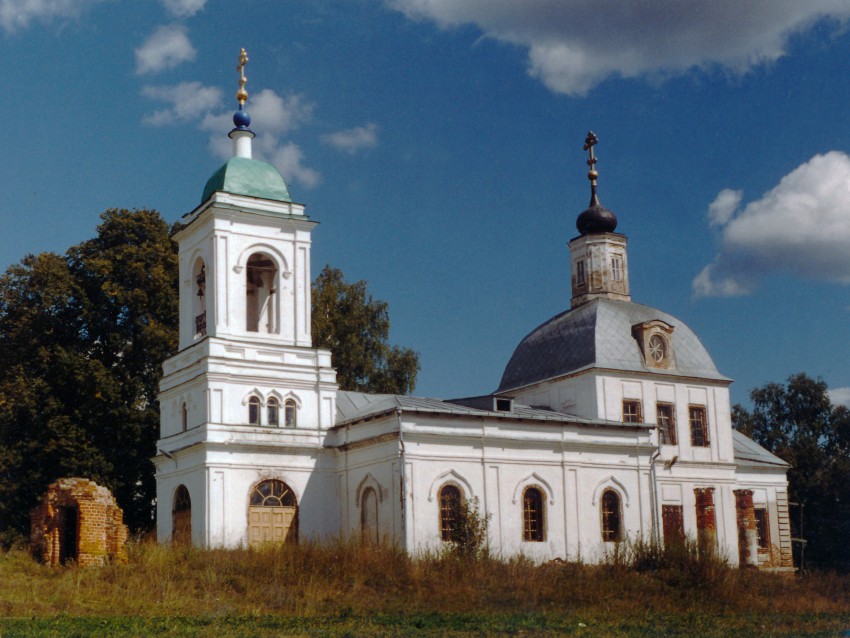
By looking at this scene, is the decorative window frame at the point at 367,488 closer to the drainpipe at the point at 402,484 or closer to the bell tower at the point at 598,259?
the drainpipe at the point at 402,484

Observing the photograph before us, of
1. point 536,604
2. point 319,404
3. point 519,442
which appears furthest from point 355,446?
point 536,604

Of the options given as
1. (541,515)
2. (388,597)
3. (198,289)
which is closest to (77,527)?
(388,597)

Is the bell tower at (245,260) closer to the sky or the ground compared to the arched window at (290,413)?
closer to the sky

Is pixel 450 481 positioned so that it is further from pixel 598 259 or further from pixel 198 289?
pixel 598 259

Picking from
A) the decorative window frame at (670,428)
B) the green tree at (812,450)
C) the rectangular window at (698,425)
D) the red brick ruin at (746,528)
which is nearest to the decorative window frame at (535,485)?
the decorative window frame at (670,428)

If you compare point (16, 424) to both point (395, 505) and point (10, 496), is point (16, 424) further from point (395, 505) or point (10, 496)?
point (395, 505)

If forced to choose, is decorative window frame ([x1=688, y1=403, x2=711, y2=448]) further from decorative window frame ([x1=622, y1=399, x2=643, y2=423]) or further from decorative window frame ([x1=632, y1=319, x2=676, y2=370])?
decorative window frame ([x1=622, y1=399, x2=643, y2=423])

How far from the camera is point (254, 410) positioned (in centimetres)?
2866

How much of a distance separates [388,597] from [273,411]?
359 inches

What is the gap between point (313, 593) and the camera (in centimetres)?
2028

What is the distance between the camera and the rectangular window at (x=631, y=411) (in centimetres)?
3288

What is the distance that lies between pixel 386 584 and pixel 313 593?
1.86 metres

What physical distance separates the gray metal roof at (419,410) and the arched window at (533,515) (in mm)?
1865

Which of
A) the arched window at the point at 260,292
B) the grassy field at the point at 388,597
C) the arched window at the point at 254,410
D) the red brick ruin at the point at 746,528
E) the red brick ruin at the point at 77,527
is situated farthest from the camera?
the red brick ruin at the point at 746,528
